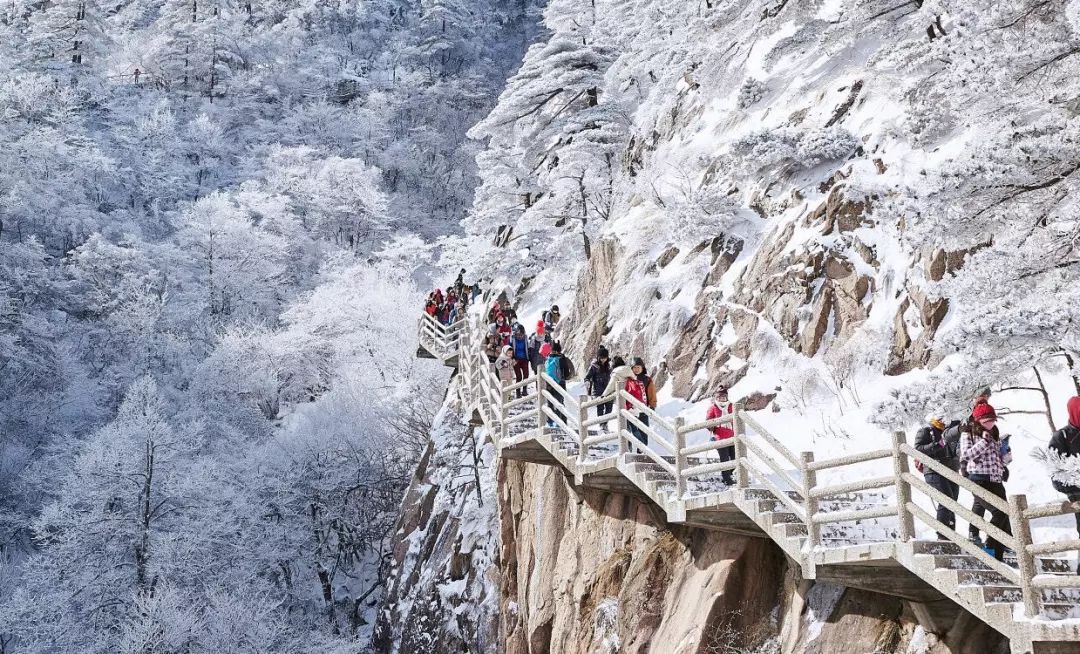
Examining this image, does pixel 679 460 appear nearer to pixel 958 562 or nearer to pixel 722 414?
pixel 722 414

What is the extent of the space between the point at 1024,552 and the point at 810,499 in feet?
6.86

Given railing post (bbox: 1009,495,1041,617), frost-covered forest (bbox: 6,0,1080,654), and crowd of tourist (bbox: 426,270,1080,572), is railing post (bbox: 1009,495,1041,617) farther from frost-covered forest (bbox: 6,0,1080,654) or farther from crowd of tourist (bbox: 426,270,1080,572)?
frost-covered forest (bbox: 6,0,1080,654)

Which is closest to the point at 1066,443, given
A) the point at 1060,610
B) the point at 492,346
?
the point at 1060,610

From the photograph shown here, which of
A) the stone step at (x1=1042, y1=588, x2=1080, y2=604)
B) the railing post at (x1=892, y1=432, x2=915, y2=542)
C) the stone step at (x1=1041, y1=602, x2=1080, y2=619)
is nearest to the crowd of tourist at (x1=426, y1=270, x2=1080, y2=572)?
the railing post at (x1=892, y1=432, x2=915, y2=542)

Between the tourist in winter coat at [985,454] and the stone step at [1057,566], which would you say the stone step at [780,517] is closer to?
the tourist in winter coat at [985,454]

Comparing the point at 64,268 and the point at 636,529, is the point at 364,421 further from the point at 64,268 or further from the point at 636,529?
the point at 636,529

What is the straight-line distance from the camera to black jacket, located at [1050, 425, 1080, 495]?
700 cm

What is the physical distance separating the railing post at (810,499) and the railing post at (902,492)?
901 millimetres

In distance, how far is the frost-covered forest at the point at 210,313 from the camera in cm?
3250

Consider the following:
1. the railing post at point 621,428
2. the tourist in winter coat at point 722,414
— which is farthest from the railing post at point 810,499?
the railing post at point 621,428

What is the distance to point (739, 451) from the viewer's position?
916 centimetres

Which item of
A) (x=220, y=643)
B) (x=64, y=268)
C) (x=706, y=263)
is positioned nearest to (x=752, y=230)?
(x=706, y=263)

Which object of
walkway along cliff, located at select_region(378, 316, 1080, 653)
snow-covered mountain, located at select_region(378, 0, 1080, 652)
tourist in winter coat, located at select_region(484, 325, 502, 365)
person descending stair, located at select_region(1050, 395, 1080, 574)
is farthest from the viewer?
tourist in winter coat, located at select_region(484, 325, 502, 365)

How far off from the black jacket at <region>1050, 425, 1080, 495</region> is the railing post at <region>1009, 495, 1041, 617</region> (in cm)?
110
